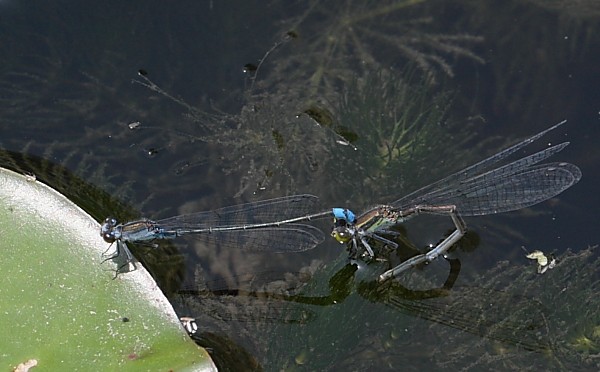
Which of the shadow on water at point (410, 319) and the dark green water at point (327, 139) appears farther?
the dark green water at point (327, 139)

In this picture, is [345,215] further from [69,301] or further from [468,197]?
[69,301]

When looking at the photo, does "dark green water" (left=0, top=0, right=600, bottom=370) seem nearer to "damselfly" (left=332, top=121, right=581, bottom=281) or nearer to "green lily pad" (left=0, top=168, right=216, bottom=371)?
"damselfly" (left=332, top=121, right=581, bottom=281)

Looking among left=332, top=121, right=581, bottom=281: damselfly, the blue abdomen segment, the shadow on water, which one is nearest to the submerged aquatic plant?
left=332, top=121, right=581, bottom=281: damselfly

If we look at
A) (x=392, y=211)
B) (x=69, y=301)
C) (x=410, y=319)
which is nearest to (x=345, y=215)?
(x=392, y=211)

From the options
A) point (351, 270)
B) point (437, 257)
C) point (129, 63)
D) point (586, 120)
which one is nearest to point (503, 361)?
point (437, 257)

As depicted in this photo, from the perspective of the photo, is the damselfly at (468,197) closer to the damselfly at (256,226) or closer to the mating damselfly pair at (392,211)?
the mating damselfly pair at (392,211)

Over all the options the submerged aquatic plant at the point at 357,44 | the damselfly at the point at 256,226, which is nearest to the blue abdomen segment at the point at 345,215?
the damselfly at the point at 256,226

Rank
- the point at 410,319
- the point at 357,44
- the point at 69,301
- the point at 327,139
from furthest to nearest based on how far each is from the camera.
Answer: the point at 357,44 → the point at 327,139 → the point at 410,319 → the point at 69,301

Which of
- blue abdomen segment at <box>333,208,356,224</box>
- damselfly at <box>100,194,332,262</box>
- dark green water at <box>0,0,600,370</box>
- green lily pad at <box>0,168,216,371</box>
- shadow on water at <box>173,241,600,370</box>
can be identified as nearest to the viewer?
green lily pad at <box>0,168,216,371</box>
